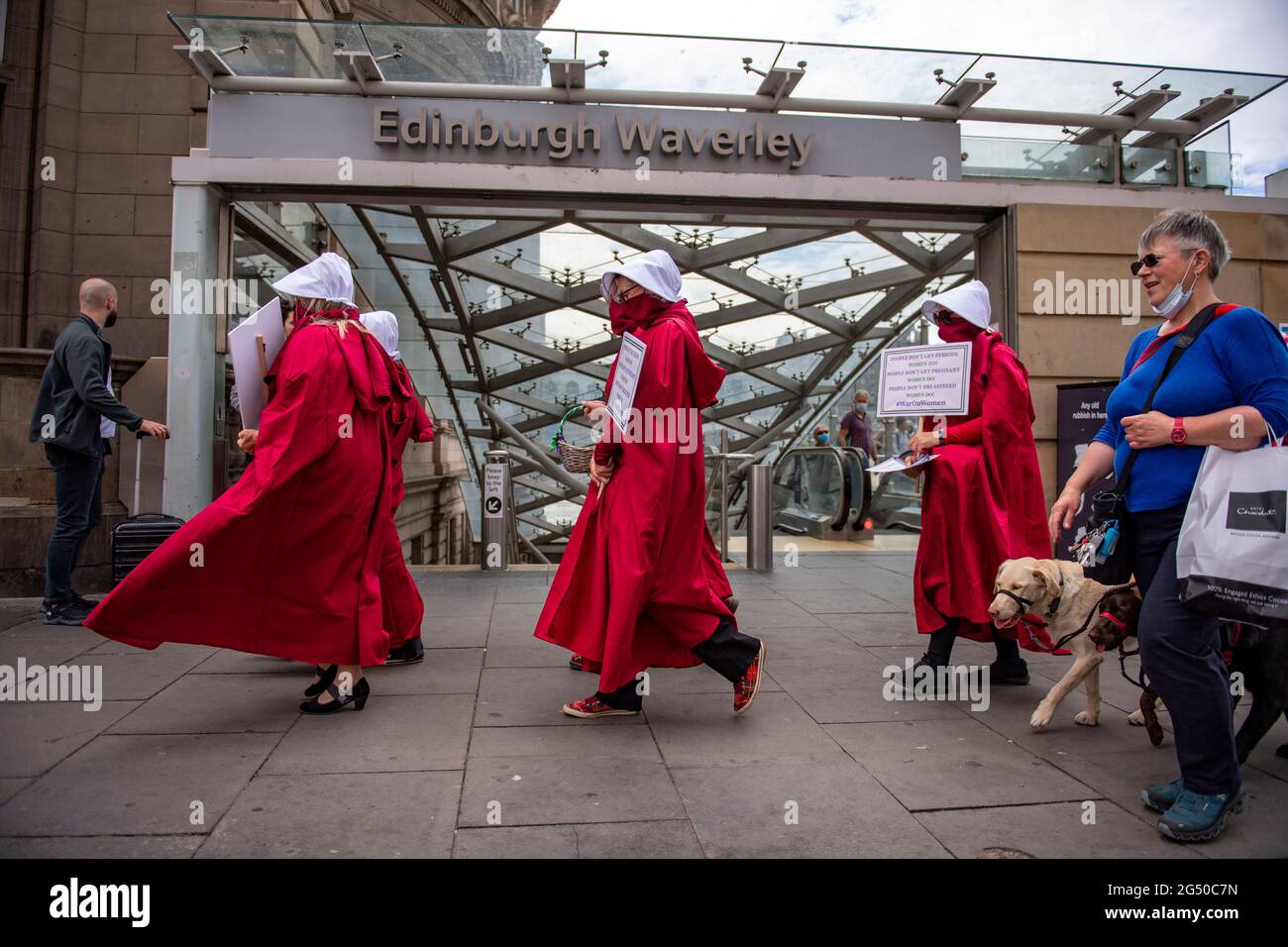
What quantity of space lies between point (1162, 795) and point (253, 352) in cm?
380

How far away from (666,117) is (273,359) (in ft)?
13.8

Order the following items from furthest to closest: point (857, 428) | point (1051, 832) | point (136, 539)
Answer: point (857, 428), point (136, 539), point (1051, 832)

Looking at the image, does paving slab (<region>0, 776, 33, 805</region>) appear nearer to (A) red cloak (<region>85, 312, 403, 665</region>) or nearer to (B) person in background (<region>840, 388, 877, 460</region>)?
(A) red cloak (<region>85, 312, 403, 665</region>)

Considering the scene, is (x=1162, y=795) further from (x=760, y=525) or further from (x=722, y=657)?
(x=760, y=525)

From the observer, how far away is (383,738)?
349 cm

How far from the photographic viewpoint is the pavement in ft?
8.46

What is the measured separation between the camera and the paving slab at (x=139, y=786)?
2.63m

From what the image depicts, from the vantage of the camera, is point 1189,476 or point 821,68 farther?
point 821,68

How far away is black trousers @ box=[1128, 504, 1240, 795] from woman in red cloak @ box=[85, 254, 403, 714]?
2838 millimetres

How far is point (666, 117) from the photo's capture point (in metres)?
7.05

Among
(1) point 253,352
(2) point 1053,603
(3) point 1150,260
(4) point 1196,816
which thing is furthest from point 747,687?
(1) point 253,352
